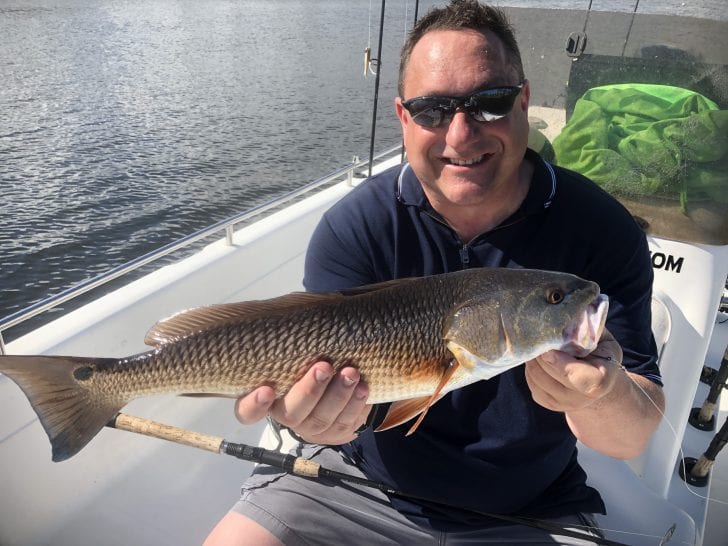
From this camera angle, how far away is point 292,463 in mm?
2549

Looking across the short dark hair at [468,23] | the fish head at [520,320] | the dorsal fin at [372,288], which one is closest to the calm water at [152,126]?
the short dark hair at [468,23]

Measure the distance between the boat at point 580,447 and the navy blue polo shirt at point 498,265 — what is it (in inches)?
27.7

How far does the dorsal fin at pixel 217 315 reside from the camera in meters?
2.06

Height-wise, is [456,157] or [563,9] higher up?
[563,9]

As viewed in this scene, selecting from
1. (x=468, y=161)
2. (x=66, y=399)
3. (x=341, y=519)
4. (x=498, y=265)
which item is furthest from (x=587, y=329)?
(x=66, y=399)

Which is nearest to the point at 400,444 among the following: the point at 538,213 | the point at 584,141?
the point at 538,213

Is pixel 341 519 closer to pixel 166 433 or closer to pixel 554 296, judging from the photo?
pixel 166 433

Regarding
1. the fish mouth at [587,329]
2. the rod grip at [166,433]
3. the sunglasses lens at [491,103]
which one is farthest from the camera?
the rod grip at [166,433]

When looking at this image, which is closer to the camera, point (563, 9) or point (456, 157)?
point (456, 157)

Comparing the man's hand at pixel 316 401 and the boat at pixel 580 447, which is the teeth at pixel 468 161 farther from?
the boat at pixel 580 447

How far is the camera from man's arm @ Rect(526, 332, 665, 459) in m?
1.82

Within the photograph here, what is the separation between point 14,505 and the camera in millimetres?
2797

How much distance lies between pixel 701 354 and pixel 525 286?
169cm

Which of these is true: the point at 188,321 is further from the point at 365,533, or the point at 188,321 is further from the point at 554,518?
the point at 554,518
